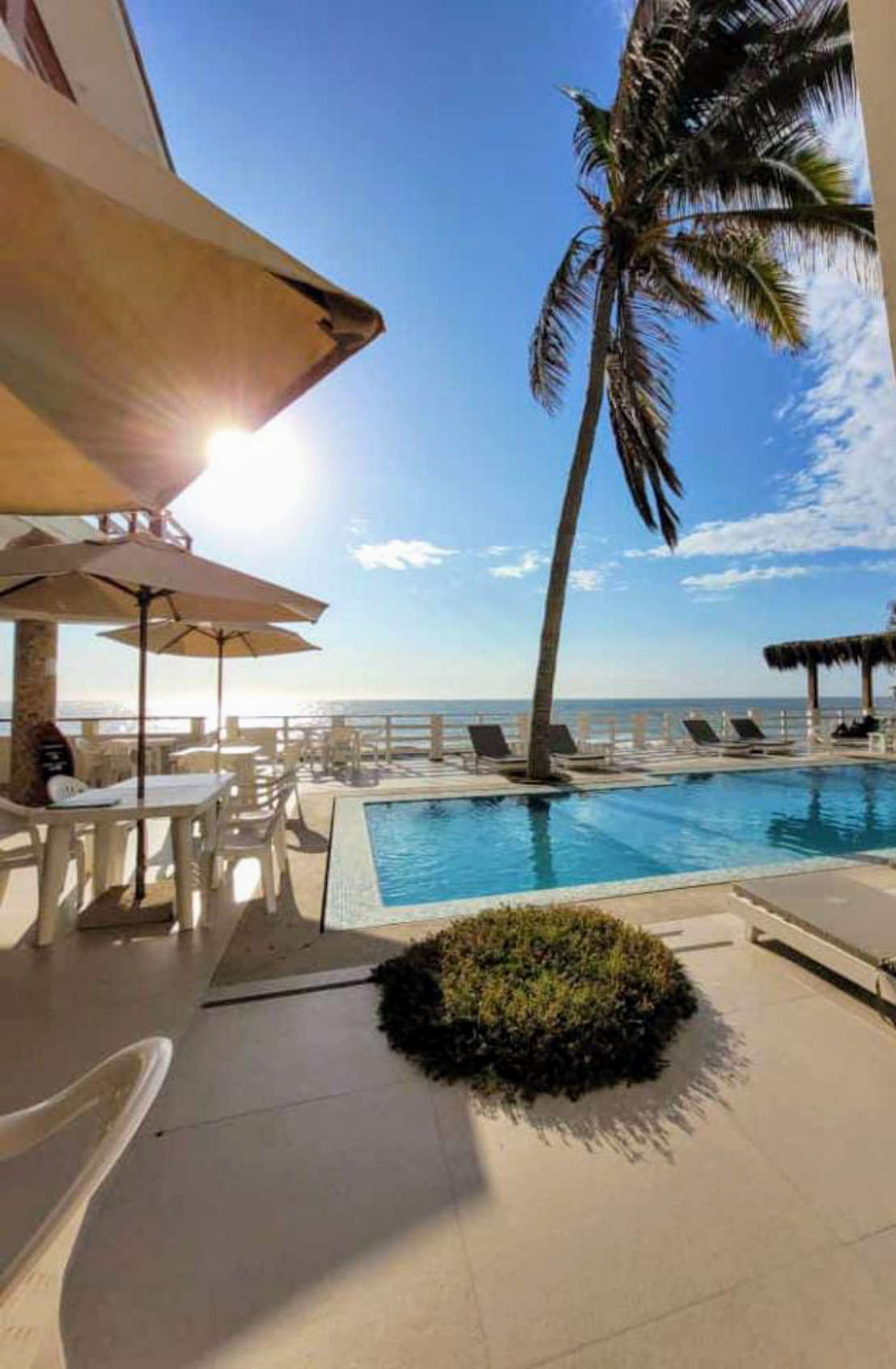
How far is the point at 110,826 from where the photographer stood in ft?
13.1

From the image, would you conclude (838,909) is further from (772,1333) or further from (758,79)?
(758,79)

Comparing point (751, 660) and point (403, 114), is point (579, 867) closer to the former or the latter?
point (403, 114)

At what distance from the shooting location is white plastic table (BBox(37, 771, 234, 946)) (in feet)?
10.3

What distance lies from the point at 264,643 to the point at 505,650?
18603 mm

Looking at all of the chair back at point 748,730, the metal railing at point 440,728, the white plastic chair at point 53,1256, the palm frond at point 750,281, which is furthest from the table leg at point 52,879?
the chair back at point 748,730

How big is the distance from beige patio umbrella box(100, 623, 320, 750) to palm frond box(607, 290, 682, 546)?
5987mm

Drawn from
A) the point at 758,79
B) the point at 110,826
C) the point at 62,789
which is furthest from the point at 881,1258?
the point at 758,79

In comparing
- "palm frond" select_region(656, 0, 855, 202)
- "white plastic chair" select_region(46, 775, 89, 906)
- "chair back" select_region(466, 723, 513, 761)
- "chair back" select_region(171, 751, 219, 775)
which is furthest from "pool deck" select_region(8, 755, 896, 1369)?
"palm frond" select_region(656, 0, 855, 202)

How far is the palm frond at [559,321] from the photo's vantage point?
8508mm

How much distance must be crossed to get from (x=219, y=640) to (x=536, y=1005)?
5703 millimetres

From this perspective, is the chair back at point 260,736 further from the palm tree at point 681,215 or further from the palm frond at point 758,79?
the palm frond at point 758,79

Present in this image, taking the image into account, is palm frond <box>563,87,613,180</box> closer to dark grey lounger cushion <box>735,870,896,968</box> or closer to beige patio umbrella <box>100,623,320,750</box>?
beige patio umbrella <box>100,623,320,750</box>

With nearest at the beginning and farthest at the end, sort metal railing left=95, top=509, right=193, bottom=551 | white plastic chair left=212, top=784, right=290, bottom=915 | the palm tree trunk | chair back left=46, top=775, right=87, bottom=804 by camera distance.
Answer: white plastic chair left=212, top=784, right=290, bottom=915 → chair back left=46, top=775, right=87, bottom=804 → the palm tree trunk → metal railing left=95, top=509, right=193, bottom=551

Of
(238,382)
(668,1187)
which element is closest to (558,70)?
(238,382)
